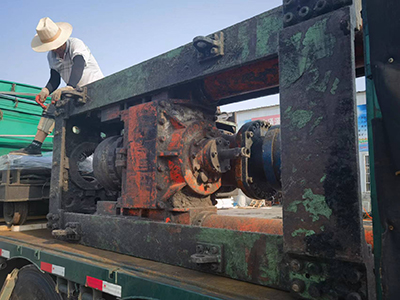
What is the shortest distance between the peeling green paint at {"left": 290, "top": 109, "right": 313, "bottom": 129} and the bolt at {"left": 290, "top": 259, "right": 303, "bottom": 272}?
2.17ft

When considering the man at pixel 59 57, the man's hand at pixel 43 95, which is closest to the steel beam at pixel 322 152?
the man at pixel 59 57

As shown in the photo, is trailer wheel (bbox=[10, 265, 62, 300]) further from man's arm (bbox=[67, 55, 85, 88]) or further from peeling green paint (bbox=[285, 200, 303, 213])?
peeling green paint (bbox=[285, 200, 303, 213])

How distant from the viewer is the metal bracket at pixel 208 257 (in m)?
1.98

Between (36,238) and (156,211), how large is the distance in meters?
1.67

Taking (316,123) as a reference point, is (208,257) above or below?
below

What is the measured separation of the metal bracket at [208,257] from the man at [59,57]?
2.78 metres

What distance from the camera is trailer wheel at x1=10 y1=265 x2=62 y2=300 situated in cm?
290

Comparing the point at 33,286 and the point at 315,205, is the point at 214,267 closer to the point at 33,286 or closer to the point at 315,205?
the point at 315,205

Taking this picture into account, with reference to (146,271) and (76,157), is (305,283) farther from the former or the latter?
(76,157)

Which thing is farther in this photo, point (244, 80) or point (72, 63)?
point (72, 63)

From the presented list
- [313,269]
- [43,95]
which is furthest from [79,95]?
[313,269]

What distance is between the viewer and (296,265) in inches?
64.2

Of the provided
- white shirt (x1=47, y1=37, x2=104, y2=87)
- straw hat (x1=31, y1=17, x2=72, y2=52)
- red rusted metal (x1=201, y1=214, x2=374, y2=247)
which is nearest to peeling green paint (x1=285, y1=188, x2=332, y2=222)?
red rusted metal (x1=201, y1=214, x2=374, y2=247)

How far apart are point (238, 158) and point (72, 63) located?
2797mm
